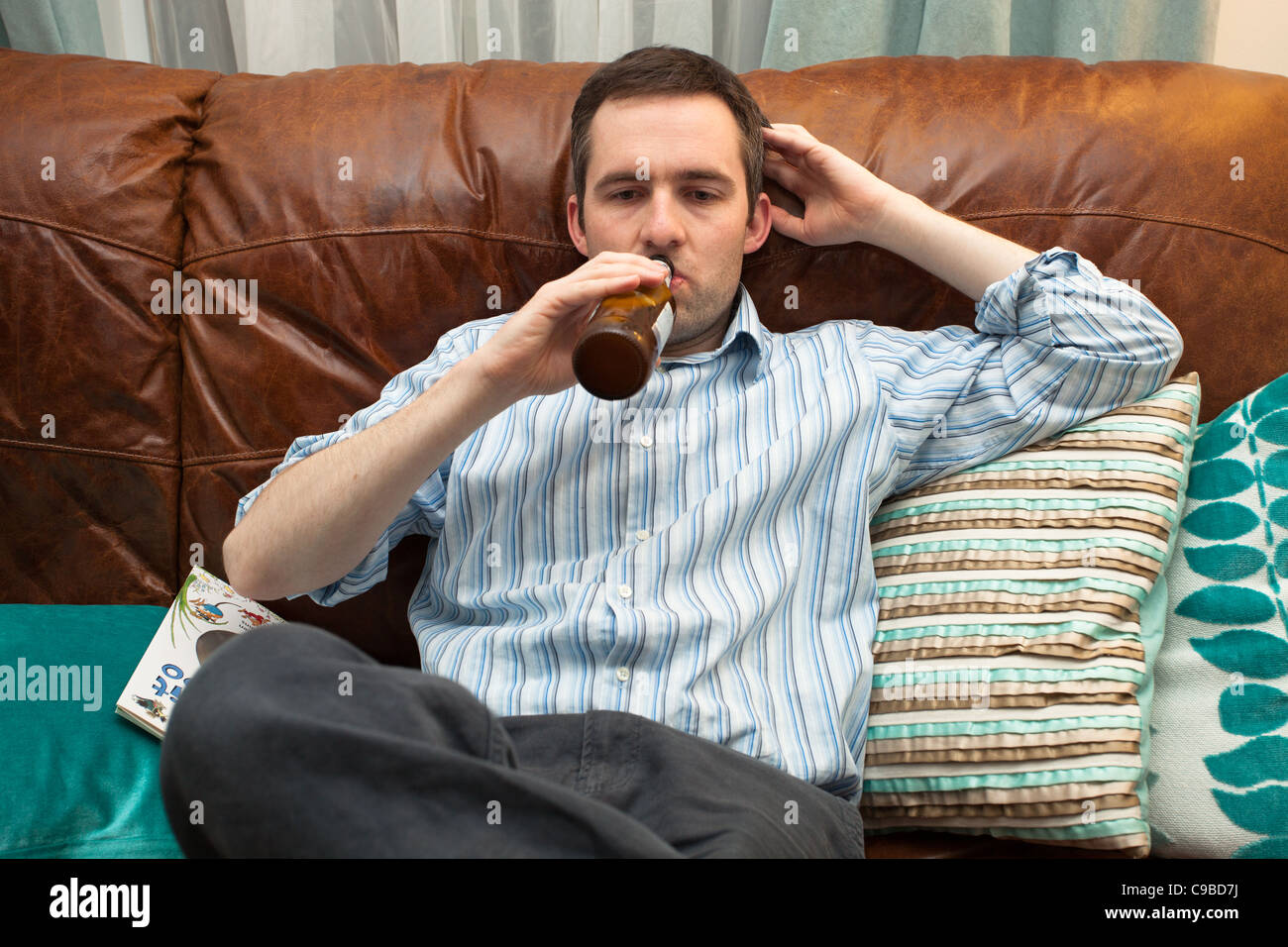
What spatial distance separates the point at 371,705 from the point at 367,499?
1.12 feet

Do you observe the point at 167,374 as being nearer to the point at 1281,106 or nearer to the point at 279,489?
the point at 279,489

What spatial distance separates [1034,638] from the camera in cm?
111

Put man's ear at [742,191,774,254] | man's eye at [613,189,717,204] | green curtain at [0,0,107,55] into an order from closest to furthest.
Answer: man's eye at [613,189,717,204], man's ear at [742,191,774,254], green curtain at [0,0,107,55]

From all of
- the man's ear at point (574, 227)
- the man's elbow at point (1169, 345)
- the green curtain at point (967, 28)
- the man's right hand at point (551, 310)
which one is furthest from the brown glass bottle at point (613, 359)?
the green curtain at point (967, 28)

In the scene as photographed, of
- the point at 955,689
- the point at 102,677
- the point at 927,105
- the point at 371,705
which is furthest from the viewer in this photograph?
the point at 927,105

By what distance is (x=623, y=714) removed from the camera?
101cm

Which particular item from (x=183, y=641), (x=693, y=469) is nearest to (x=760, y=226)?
(x=693, y=469)

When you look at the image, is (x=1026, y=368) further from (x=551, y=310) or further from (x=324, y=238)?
(x=324, y=238)

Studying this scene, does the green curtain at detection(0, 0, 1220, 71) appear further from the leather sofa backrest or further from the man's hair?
the man's hair

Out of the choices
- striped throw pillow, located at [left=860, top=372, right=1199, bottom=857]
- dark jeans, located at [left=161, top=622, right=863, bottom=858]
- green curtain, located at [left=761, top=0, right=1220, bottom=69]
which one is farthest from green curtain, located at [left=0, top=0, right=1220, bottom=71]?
dark jeans, located at [left=161, top=622, right=863, bottom=858]

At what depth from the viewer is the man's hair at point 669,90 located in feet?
4.20

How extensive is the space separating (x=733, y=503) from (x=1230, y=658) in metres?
0.53

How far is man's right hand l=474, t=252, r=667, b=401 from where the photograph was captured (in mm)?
1026
